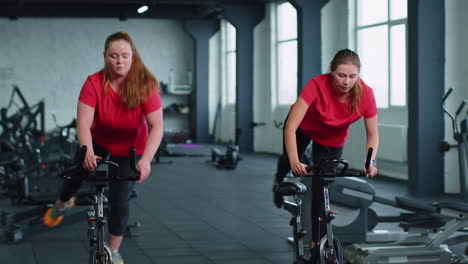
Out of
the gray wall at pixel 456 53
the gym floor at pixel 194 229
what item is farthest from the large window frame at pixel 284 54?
the gray wall at pixel 456 53

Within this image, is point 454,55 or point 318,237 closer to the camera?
point 318,237

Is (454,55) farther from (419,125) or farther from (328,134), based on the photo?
(328,134)

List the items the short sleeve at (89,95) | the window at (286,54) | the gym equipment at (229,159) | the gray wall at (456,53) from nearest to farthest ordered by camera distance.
Result: the short sleeve at (89,95) < the gray wall at (456,53) < the gym equipment at (229,159) < the window at (286,54)

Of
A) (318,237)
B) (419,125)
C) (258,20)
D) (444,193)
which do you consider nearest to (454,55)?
(419,125)

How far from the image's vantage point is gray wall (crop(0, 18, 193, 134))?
1772cm

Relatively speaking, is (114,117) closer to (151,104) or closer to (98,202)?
(151,104)

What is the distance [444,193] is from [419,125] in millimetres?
818

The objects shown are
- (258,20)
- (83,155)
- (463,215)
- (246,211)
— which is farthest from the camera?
(258,20)

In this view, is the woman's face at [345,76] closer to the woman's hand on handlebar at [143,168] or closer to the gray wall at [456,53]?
the woman's hand on handlebar at [143,168]

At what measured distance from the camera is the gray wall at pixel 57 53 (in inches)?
698

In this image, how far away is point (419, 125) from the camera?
7.61 m

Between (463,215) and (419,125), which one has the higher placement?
(419,125)

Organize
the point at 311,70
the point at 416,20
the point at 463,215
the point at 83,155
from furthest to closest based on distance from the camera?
1. the point at 311,70
2. the point at 416,20
3. the point at 463,215
4. the point at 83,155

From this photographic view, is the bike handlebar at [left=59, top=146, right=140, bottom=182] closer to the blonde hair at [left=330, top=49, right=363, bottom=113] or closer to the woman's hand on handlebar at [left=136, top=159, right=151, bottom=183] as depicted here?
the woman's hand on handlebar at [left=136, top=159, right=151, bottom=183]
